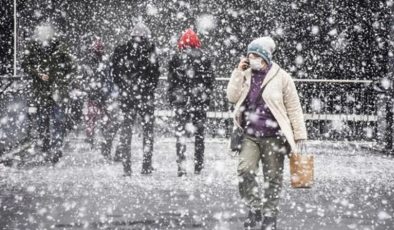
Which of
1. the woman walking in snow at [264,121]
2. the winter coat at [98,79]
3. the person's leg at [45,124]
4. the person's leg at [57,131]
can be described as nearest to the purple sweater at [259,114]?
the woman walking in snow at [264,121]

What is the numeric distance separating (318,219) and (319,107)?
9.55 m

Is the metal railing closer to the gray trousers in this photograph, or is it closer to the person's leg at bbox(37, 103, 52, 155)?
the person's leg at bbox(37, 103, 52, 155)

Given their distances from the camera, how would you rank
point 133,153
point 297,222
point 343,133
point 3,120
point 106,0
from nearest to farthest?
1. point 297,222
2. point 3,120
3. point 133,153
4. point 343,133
5. point 106,0

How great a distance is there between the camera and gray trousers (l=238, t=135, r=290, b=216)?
623cm

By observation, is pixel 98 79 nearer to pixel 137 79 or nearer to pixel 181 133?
pixel 137 79

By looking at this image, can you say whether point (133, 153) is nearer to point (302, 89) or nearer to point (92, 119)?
point (92, 119)

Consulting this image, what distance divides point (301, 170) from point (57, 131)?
5.68 metres

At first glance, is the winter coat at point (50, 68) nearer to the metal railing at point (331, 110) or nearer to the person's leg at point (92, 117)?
the person's leg at point (92, 117)

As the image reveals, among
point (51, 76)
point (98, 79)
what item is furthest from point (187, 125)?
point (98, 79)

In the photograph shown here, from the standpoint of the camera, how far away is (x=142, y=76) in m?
9.66

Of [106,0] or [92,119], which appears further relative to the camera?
[106,0]

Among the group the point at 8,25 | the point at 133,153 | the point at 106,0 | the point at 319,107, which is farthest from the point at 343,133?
the point at 8,25

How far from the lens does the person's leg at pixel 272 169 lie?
6.18 metres

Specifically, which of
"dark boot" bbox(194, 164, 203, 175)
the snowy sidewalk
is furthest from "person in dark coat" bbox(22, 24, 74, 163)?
"dark boot" bbox(194, 164, 203, 175)
